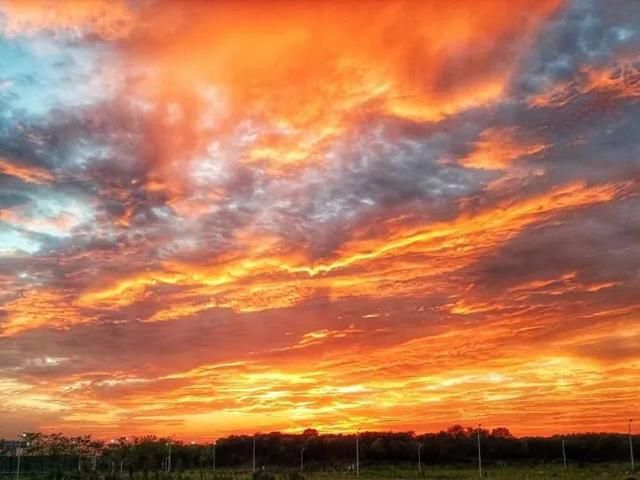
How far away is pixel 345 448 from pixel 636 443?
52215mm

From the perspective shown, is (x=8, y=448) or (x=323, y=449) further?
(x=323, y=449)

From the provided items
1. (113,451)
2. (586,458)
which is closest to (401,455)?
(586,458)

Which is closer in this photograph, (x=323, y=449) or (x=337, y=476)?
(x=337, y=476)

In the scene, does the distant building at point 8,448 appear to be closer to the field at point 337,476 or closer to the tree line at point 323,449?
the tree line at point 323,449

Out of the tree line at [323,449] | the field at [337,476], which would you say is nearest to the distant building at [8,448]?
the tree line at [323,449]

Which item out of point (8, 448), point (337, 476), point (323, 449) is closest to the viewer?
point (337, 476)

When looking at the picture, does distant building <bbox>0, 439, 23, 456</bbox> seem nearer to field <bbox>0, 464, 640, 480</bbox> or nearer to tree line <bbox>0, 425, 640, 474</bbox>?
tree line <bbox>0, 425, 640, 474</bbox>

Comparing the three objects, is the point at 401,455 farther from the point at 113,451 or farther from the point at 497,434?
the point at 113,451

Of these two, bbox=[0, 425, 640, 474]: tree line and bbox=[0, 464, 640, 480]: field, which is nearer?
bbox=[0, 464, 640, 480]: field

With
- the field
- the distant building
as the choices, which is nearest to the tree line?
the distant building

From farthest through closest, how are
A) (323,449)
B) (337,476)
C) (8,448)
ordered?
(323,449) < (8,448) < (337,476)

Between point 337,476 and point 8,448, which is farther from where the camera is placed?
point 8,448

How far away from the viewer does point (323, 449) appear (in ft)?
462

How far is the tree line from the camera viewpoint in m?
110
